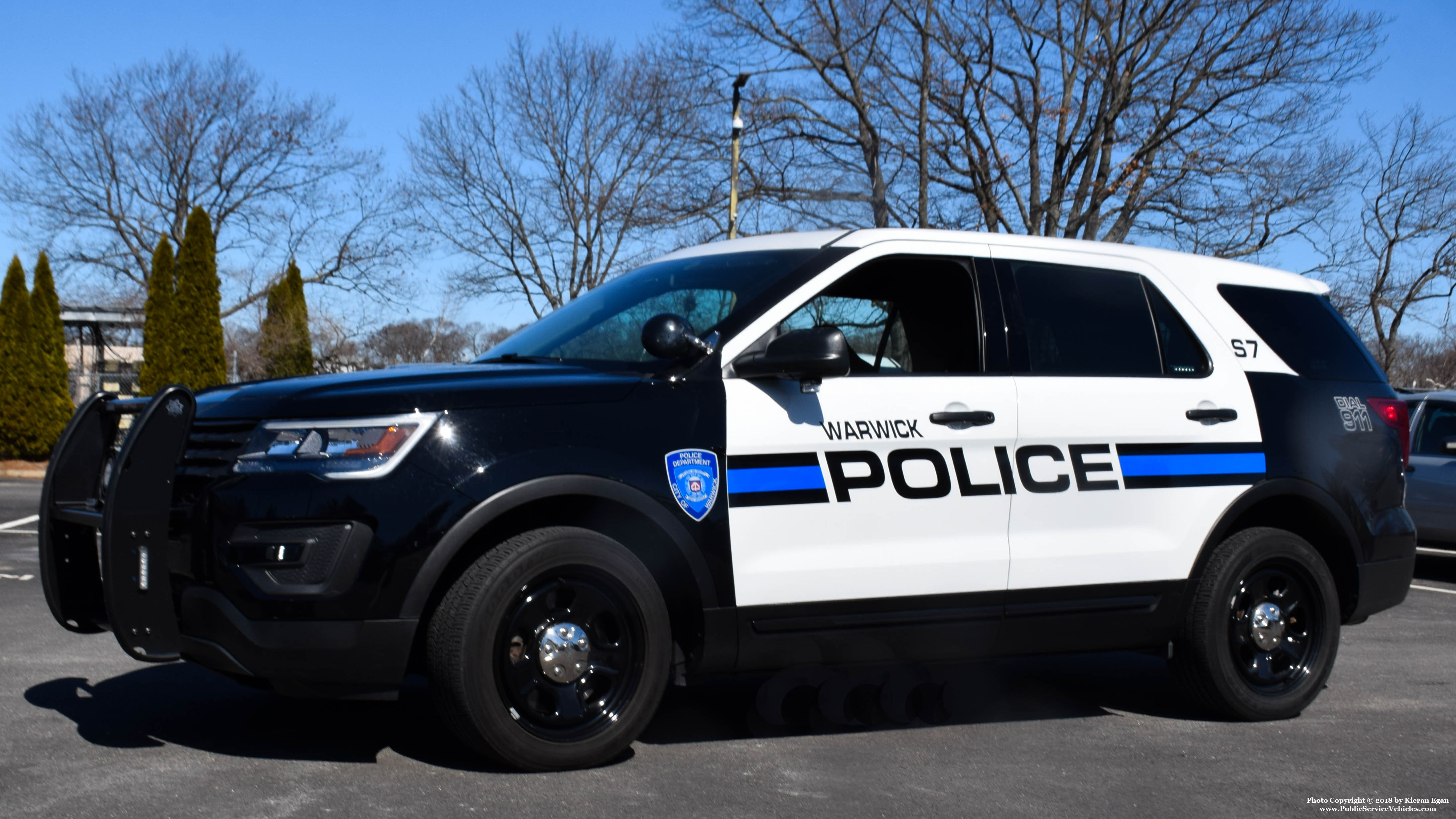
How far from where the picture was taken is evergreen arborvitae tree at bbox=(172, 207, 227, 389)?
28203mm

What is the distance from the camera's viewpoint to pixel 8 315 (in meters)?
26.9

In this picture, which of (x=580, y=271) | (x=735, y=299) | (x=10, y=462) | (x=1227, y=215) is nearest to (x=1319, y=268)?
(x=1227, y=215)

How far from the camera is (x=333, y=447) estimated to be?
13.6 feet

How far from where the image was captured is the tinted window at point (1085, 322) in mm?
5336

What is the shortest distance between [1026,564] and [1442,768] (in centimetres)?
161

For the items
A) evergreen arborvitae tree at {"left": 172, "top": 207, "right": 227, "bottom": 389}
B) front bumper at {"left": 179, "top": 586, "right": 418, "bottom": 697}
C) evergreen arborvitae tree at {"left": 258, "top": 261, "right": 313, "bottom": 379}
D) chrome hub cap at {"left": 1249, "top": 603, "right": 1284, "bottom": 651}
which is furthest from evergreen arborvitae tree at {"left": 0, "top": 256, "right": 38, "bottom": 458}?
chrome hub cap at {"left": 1249, "top": 603, "right": 1284, "bottom": 651}

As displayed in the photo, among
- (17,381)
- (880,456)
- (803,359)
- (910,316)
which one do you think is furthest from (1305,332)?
(17,381)

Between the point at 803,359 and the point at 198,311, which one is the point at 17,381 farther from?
the point at 803,359

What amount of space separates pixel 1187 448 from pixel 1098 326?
600 mm

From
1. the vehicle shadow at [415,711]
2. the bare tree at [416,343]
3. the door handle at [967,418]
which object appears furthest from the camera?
the bare tree at [416,343]

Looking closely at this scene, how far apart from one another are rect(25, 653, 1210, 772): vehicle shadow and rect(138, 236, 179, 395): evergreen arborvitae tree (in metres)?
23.6

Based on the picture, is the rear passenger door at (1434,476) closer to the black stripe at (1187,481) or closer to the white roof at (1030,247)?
the white roof at (1030,247)

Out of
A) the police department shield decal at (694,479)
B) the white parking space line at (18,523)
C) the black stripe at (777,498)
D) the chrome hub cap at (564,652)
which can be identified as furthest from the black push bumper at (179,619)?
the white parking space line at (18,523)

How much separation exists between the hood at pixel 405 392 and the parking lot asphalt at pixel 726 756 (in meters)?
1.16
